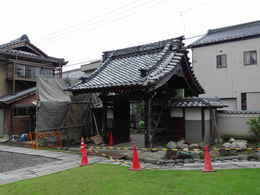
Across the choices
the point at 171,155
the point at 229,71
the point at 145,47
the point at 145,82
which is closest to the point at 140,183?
the point at 171,155

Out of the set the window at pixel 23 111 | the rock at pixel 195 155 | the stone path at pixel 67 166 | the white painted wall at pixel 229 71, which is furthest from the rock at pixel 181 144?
the window at pixel 23 111

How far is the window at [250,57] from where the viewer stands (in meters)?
18.4

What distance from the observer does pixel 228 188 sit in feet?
17.6

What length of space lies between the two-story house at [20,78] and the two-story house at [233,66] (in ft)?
47.7

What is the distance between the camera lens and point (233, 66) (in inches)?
757

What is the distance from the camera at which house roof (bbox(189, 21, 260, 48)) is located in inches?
740

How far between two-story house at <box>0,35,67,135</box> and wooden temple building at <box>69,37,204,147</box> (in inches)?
346

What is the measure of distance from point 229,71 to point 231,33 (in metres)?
4.20

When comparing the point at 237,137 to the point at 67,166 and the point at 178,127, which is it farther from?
the point at 67,166

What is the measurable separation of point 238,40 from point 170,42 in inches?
394

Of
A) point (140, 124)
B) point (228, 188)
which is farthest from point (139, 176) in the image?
point (140, 124)

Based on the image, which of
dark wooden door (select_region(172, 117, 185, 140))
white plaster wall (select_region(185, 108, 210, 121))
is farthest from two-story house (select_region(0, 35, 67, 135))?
white plaster wall (select_region(185, 108, 210, 121))

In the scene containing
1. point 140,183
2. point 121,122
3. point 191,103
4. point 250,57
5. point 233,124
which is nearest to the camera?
point 140,183

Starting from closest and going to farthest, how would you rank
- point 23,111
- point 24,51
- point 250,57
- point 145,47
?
1. point 145,47
2. point 250,57
3. point 23,111
4. point 24,51
